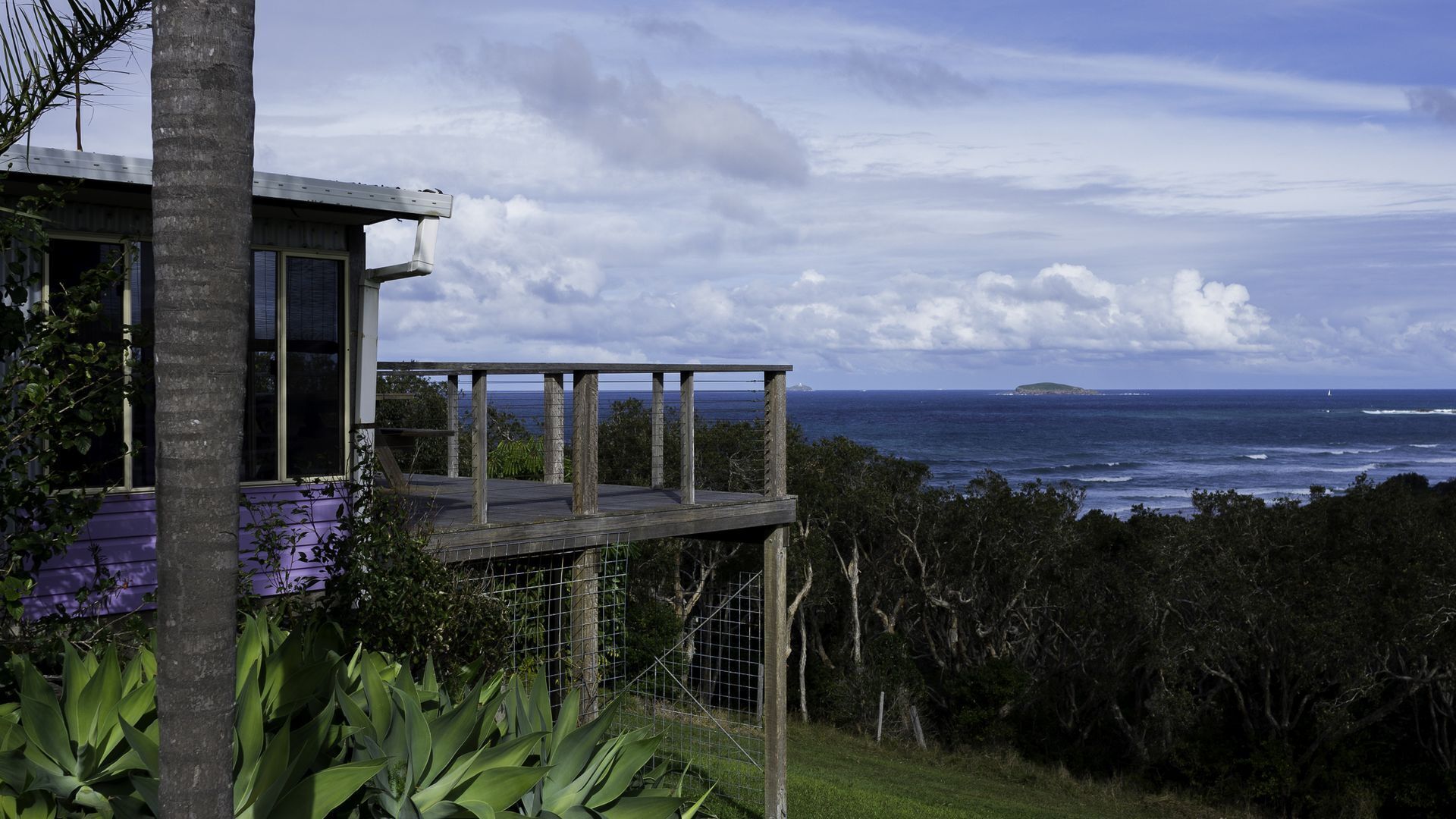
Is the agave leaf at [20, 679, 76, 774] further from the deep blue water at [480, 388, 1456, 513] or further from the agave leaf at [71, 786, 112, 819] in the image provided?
the deep blue water at [480, 388, 1456, 513]

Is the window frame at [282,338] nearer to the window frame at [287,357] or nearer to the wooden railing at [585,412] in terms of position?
the window frame at [287,357]

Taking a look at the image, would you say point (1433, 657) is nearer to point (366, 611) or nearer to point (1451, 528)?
point (1451, 528)

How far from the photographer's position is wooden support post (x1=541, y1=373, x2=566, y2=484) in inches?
328

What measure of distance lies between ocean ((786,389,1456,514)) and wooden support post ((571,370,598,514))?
37.2 metres

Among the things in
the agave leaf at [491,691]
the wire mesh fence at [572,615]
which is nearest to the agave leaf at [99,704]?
the agave leaf at [491,691]

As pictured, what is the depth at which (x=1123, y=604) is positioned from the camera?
79.8 ft

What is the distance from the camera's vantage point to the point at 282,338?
6945 mm

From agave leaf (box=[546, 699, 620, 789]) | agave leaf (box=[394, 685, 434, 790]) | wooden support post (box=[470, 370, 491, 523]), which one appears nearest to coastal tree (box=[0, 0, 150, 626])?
agave leaf (box=[394, 685, 434, 790])

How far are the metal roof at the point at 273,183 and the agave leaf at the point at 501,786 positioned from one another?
280cm

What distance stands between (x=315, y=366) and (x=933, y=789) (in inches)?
466

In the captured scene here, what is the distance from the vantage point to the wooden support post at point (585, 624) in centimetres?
805

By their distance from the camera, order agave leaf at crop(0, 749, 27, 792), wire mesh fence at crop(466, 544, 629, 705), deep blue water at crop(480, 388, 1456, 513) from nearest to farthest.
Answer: agave leaf at crop(0, 749, 27, 792) < wire mesh fence at crop(466, 544, 629, 705) < deep blue water at crop(480, 388, 1456, 513)

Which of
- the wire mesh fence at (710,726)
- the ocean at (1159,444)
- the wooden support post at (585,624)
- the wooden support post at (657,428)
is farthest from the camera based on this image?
the ocean at (1159,444)

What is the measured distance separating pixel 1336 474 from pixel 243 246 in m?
76.5
